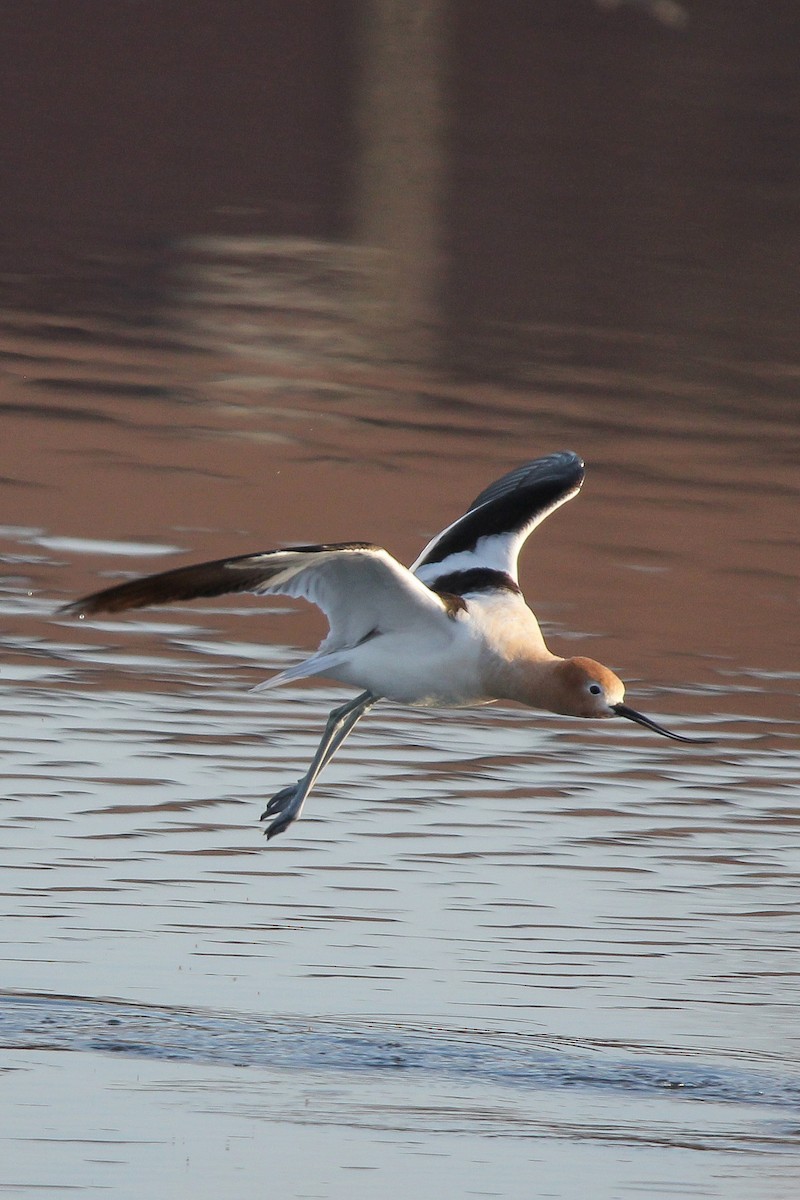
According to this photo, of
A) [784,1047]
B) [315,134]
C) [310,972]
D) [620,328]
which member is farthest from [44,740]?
[315,134]

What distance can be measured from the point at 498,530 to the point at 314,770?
113 cm

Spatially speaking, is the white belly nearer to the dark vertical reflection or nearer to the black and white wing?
the black and white wing

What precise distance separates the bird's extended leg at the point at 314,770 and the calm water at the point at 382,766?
0.22m

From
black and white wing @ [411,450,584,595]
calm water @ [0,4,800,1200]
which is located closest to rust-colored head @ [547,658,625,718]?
black and white wing @ [411,450,584,595]

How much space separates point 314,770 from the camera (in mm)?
8453

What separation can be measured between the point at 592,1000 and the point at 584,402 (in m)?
9.08

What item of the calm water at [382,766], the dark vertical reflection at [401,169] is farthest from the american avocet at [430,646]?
the dark vertical reflection at [401,169]

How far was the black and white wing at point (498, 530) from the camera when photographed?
8578 mm

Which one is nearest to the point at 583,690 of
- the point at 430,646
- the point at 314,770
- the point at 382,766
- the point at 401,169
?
the point at 430,646

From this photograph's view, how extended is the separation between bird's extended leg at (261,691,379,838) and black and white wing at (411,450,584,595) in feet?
1.64

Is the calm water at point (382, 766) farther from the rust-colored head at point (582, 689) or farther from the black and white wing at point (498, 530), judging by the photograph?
the black and white wing at point (498, 530)

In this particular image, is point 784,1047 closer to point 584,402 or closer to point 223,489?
point 223,489

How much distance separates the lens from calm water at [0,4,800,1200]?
674cm

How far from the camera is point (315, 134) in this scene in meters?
26.0
